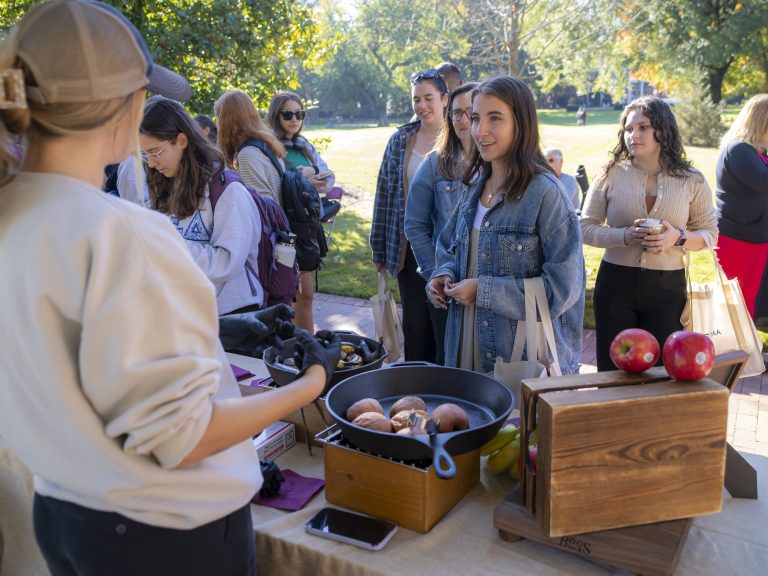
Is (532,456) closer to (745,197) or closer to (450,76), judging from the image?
(450,76)

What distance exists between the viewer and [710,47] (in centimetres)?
1936

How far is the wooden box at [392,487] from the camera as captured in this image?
5.01 feet

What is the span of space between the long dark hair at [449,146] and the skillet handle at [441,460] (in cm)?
204

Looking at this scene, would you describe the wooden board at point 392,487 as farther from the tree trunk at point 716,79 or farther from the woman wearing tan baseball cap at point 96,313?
the tree trunk at point 716,79

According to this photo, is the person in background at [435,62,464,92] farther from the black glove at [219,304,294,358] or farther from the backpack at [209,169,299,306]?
the black glove at [219,304,294,358]

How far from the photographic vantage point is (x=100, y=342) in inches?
38.3

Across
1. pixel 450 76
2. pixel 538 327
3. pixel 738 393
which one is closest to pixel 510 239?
pixel 538 327

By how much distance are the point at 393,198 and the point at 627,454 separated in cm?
270

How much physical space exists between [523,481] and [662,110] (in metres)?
2.53

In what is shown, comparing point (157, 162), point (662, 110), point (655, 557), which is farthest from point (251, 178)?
point (655, 557)

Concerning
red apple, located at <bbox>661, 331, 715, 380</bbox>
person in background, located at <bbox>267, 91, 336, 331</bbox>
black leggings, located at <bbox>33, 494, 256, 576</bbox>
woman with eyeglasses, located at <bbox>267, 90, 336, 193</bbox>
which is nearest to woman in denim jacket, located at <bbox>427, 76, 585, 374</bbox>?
red apple, located at <bbox>661, 331, 715, 380</bbox>

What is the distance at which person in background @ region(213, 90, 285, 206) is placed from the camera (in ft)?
13.7

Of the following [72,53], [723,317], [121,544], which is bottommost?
[723,317]

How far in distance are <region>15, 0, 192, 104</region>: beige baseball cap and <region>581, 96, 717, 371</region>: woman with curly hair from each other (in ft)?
9.11
